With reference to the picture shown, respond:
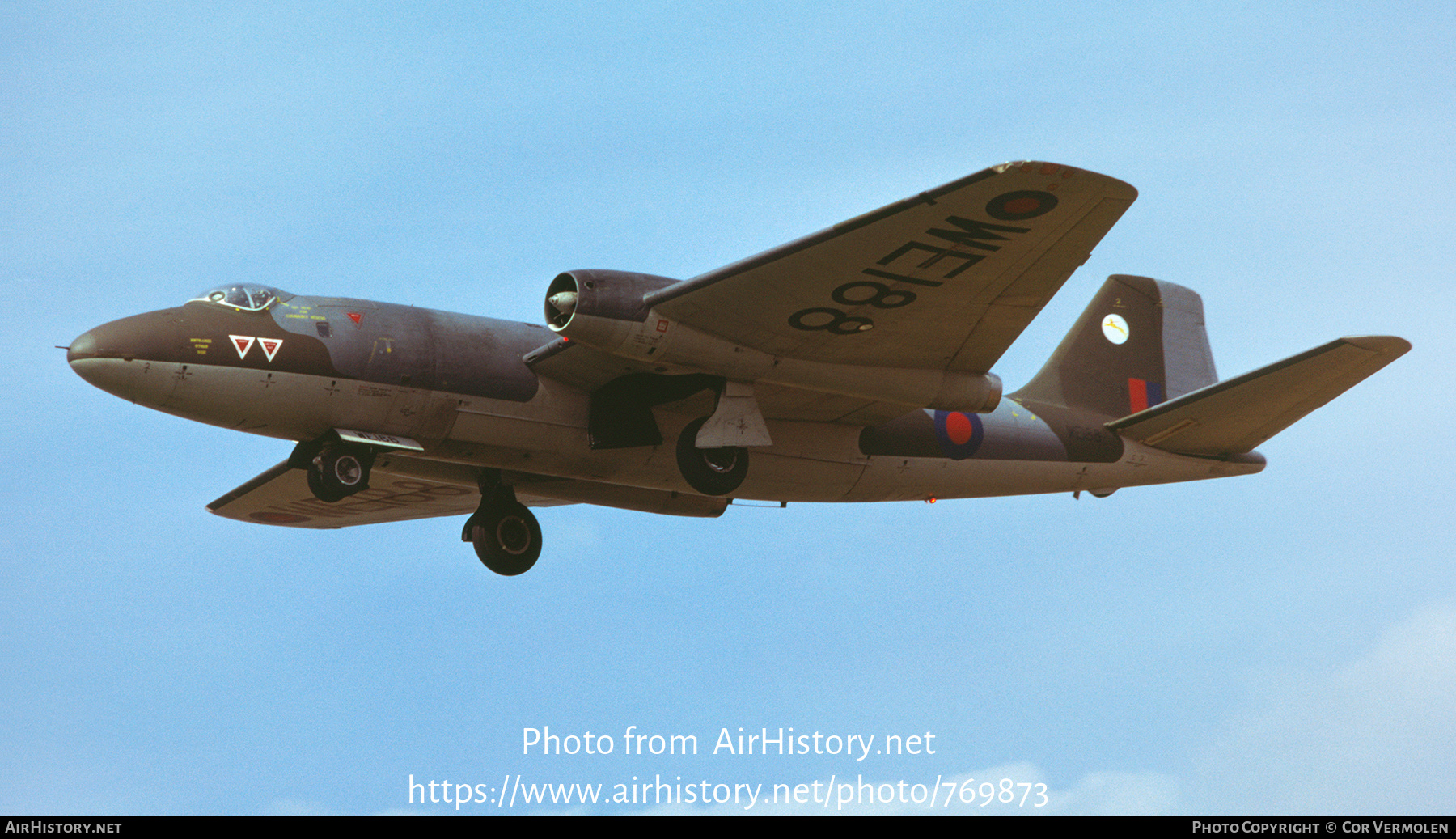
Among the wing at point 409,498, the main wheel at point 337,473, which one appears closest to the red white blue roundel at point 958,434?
the wing at point 409,498

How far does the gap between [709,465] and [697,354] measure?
5.39ft

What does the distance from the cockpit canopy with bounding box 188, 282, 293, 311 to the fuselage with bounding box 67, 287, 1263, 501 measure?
0.02 meters

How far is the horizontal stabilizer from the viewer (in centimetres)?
1778

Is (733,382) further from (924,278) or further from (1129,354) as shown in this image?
(1129,354)

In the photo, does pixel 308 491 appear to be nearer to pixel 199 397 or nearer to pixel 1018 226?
pixel 199 397

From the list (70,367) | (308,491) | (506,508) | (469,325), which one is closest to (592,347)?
(469,325)

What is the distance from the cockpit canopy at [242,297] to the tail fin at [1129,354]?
422 inches

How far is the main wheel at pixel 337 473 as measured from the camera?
16.4m

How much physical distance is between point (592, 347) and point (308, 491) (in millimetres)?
7634

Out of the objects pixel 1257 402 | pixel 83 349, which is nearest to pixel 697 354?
pixel 83 349

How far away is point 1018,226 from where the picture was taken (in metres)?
15.1

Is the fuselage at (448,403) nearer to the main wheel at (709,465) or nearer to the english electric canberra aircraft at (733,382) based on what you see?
the english electric canberra aircraft at (733,382)

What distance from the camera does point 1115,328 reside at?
2266cm

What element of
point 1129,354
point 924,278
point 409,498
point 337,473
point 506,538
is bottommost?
point 337,473
